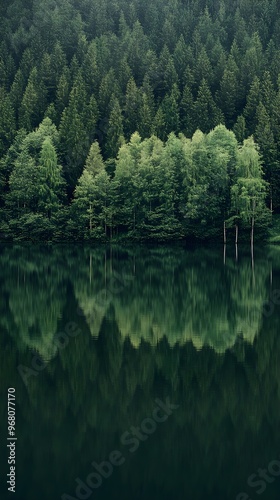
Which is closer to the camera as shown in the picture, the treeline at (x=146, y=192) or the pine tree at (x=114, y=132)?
the treeline at (x=146, y=192)

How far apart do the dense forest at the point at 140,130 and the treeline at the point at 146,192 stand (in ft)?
0.52

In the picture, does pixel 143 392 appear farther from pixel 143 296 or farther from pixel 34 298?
pixel 34 298

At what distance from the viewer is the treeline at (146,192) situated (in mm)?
86812

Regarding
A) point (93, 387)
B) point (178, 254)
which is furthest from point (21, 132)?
point (93, 387)

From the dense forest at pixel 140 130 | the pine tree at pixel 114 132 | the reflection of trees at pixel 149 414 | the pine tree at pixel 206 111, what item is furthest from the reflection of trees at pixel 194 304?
the pine tree at pixel 206 111

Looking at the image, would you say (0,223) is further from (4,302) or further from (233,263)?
(4,302)

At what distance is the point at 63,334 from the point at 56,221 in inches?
2612

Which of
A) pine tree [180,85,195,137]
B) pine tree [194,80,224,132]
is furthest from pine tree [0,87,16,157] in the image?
pine tree [194,80,224,132]

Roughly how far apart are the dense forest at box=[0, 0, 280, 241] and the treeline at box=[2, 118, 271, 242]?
16 cm
